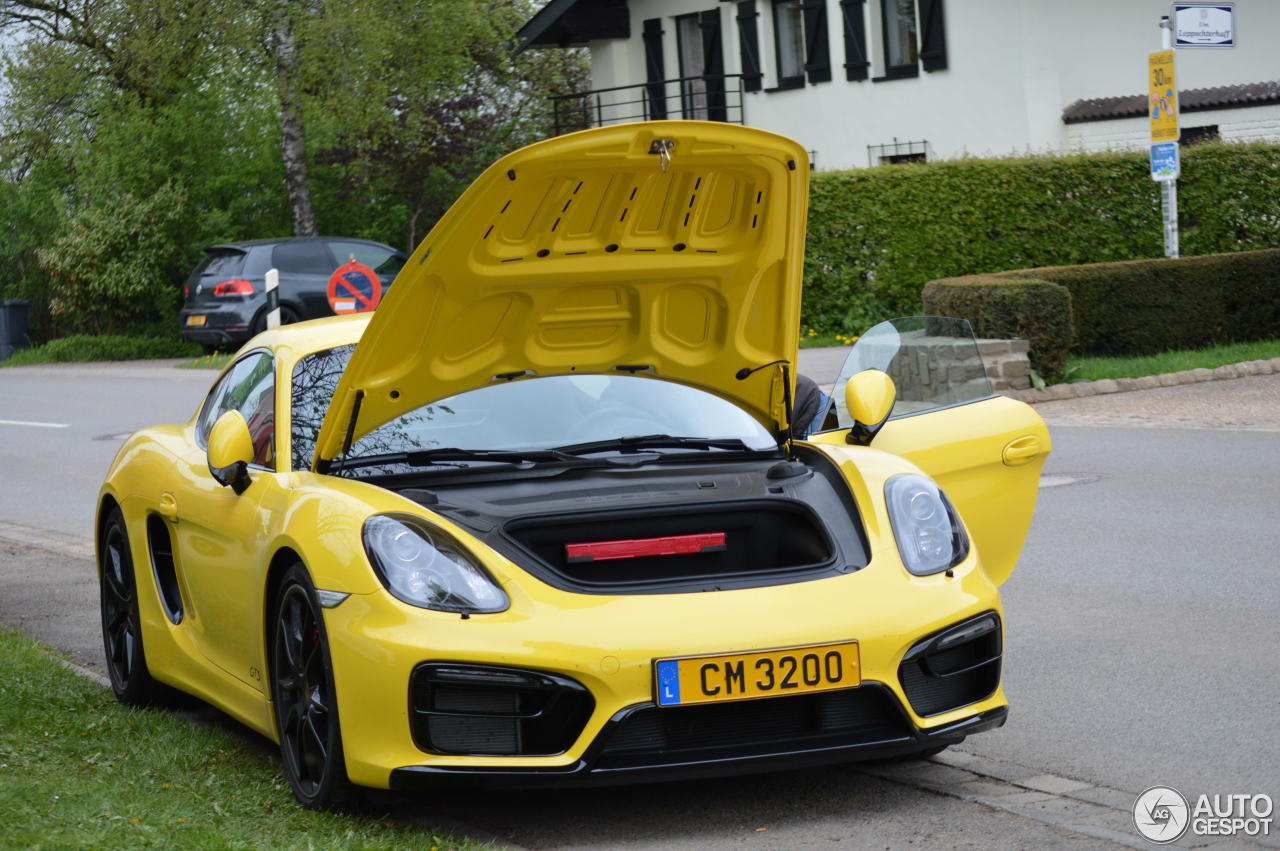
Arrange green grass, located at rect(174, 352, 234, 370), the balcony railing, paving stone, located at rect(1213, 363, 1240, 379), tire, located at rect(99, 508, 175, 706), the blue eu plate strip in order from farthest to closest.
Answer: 1. the balcony railing
2. green grass, located at rect(174, 352, 234, 370)
3. paving stone, located at rect(1213, 363, 1240, 379)
4. tire, located at rect(99, 508, 175, 706)
5. the blue eu plate strip

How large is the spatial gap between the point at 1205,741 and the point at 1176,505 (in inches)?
203

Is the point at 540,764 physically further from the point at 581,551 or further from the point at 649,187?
the point at 649,187

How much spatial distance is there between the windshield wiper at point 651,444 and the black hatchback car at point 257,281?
2064 cm

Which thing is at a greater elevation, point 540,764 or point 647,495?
point 647,495

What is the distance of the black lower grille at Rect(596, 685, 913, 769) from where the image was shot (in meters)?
4.46

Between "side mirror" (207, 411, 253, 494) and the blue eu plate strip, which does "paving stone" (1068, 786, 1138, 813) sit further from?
"side mirror" (207, 411, 253, 494)

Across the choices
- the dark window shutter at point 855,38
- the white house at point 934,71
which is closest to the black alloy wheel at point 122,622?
the white house at point 934,71

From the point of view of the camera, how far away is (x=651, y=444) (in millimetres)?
5652

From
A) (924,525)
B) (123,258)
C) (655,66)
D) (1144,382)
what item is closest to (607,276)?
(924,525)

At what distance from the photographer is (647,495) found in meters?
5.06

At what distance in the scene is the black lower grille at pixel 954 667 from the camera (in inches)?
184

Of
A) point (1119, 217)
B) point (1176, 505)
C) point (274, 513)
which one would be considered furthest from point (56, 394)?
point (274, 513)

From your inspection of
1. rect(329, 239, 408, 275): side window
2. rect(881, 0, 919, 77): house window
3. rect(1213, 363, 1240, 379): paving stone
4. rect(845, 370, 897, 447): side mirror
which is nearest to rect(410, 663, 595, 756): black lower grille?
rect(845, 370, 897, 447): side mirror

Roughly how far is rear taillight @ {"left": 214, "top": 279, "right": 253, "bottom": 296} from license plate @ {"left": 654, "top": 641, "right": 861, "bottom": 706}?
22.8 meters
